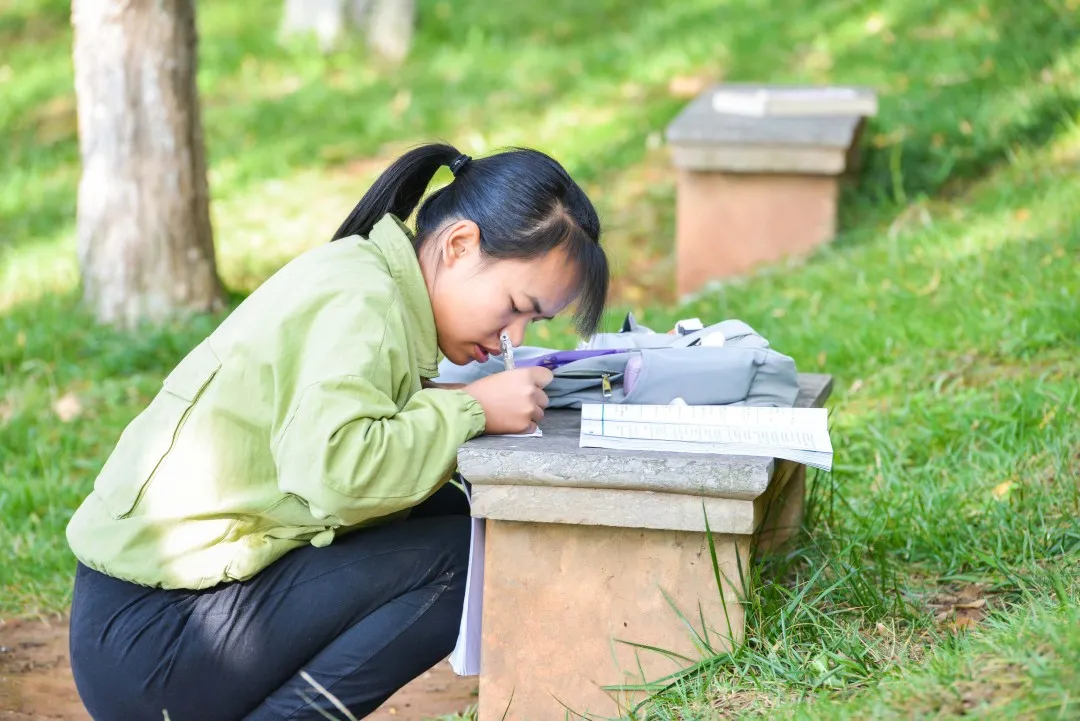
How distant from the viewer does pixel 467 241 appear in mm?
2213

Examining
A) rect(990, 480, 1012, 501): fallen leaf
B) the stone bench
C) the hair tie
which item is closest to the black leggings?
the stone bench

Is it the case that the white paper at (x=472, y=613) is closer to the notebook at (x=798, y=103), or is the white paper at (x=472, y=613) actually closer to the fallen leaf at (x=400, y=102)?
the notebook at (x=798, y=103)

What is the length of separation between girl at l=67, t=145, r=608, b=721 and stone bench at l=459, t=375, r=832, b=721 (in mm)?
110

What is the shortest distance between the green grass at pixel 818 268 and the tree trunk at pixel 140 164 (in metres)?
0.19

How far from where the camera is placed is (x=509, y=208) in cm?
218

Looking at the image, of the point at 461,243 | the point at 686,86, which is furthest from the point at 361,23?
the point at 461,243

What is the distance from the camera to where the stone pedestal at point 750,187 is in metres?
5.12

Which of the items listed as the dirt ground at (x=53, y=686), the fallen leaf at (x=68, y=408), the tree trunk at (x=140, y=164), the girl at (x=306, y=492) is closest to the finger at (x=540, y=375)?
the girl at (x=306, y=492)

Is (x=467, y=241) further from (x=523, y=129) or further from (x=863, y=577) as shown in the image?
(x=523, y=129)

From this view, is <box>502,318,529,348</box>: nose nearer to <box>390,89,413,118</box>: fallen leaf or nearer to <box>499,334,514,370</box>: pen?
<box>499,334,514,370</box>: pen

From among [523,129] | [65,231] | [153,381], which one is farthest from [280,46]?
[153,381]

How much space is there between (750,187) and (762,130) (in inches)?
9.8

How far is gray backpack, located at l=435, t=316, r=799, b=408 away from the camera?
229cm

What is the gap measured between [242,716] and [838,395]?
6.81 feet
